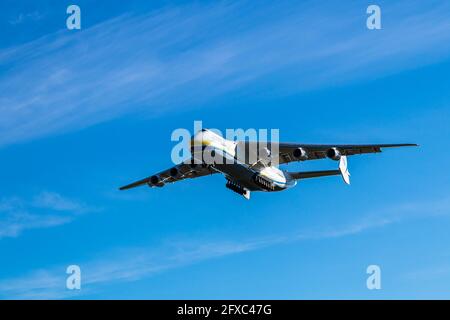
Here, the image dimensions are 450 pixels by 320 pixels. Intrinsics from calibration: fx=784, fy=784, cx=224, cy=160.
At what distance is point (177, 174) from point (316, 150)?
13.7m

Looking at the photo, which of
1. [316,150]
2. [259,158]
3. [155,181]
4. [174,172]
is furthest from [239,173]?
[155,181]

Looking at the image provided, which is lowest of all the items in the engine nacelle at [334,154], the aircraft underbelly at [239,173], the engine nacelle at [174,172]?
the aircraft underbelly at [239,173]

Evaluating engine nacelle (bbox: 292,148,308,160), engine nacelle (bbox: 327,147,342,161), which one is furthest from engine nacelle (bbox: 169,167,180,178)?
engine nacelle (bbox: 327,147,342,161)

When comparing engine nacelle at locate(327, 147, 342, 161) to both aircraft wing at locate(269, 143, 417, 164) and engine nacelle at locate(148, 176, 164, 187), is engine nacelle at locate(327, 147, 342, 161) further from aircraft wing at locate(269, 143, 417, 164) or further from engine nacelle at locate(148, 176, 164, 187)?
engine nacelle at locate(148, 176, 164, 187)

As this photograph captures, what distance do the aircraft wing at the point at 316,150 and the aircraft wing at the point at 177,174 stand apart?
7.68 metres

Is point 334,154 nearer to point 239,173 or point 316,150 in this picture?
point 316,150

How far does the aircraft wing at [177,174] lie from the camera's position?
69.9 m

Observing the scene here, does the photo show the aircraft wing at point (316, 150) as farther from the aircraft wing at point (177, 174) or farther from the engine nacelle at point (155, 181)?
the engine nacelle at point (155, 181)

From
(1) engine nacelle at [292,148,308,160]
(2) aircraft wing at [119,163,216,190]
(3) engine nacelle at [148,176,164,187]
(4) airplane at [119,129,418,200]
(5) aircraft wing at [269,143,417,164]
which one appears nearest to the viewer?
(5) aircraft wing at [269,143,417,164]

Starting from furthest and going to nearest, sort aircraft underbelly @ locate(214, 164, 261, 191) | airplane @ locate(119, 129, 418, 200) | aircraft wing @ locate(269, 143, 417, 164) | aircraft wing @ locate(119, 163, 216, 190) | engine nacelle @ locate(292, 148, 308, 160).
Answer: aircraft wing @ locate(119, 163, 216, 190), engine nacelle @ locate(292, 148, 308, 160), aircraft underbelly @ locate(214, 164, 261, 191), airplane @ locate(119, 129, 418, 200), aircraft wing @ locate(269, 143, 417, 164)

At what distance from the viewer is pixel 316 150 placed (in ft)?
208

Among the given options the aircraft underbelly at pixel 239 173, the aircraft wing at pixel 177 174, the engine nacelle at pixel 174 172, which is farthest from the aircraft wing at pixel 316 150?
the engine nacelle at pixel 174 172

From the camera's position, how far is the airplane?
62.0m

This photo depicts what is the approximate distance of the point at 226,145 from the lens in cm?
6291
